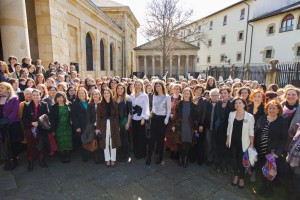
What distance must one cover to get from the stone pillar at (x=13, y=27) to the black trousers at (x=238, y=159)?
835 centimetres

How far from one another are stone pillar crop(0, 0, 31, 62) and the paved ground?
16.6 ft

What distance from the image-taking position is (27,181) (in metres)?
3.72

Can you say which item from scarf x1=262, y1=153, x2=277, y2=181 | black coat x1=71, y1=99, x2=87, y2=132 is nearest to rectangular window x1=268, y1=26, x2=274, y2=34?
scarf x1=262, y1=153, x2=277, y2=181

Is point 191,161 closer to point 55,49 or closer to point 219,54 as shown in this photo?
point 55,49

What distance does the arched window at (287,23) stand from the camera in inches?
933

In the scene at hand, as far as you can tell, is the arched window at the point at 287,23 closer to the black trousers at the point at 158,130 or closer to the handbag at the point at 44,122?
the black trousers at the point at 158,130

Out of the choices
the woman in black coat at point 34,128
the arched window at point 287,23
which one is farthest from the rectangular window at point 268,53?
the woman in black coat at point 34,128

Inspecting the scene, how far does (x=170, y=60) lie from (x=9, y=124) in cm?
3955

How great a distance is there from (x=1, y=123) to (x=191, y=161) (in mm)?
4408

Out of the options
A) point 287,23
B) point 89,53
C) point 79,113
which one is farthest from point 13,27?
point 287,23

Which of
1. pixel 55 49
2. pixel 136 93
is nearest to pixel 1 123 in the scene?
pixel 136 93

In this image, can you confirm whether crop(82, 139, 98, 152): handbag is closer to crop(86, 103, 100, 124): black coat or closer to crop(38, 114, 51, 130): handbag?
crop(86, 103, 100, 124): black coat

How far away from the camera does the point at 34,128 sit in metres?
4.20

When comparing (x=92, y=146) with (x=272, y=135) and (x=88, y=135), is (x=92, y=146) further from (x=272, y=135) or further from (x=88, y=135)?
(x=272, y=135)
